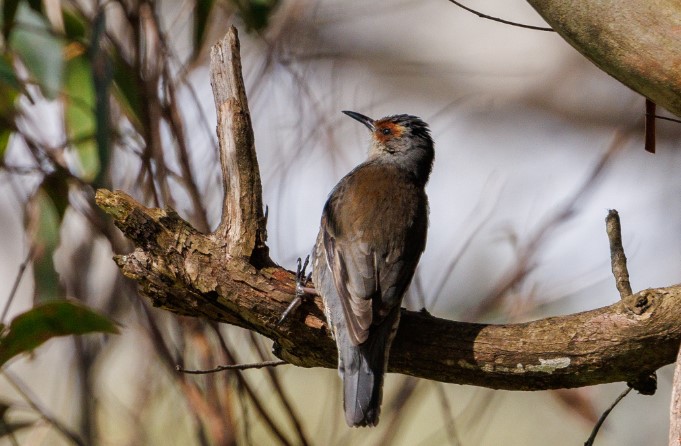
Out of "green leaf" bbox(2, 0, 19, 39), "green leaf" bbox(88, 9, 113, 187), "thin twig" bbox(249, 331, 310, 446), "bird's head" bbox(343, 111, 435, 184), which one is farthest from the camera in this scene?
"bird's head" bbox(343, 111, 435, 184)

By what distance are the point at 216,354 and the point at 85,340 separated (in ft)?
3.33

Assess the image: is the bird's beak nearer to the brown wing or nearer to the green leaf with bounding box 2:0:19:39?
the brown wing

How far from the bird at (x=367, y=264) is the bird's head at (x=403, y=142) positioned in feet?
0.40

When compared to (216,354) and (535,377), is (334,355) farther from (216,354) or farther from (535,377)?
(216,354)

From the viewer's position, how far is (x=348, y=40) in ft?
23.3

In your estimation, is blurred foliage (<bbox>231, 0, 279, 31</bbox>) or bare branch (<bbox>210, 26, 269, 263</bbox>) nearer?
bare branch (<bbox>210, 26, 269, 263</bbox>)

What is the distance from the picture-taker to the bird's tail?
330 centimetres

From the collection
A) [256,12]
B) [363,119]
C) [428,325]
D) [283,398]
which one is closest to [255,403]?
[283,398]

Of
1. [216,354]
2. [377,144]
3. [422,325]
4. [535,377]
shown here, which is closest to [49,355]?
[216,354]

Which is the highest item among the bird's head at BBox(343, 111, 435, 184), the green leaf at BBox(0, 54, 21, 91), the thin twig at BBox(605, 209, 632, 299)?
the green leaf at BBox(0, 54, 21, 91)

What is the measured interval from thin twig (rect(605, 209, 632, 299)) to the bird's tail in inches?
32.8

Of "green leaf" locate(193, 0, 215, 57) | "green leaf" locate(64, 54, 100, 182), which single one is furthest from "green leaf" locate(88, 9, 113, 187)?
"green leaf" locate(193, 0, 215, 57)

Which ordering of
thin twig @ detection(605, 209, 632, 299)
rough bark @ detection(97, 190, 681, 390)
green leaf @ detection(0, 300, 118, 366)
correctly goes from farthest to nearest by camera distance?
green leaf @ detection(0, 300, 118, 366) < thin twig @ detection(605, 209, 632, 299) < rough bark @ detection(97, 190, 681, 390)

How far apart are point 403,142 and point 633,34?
2589 mm
